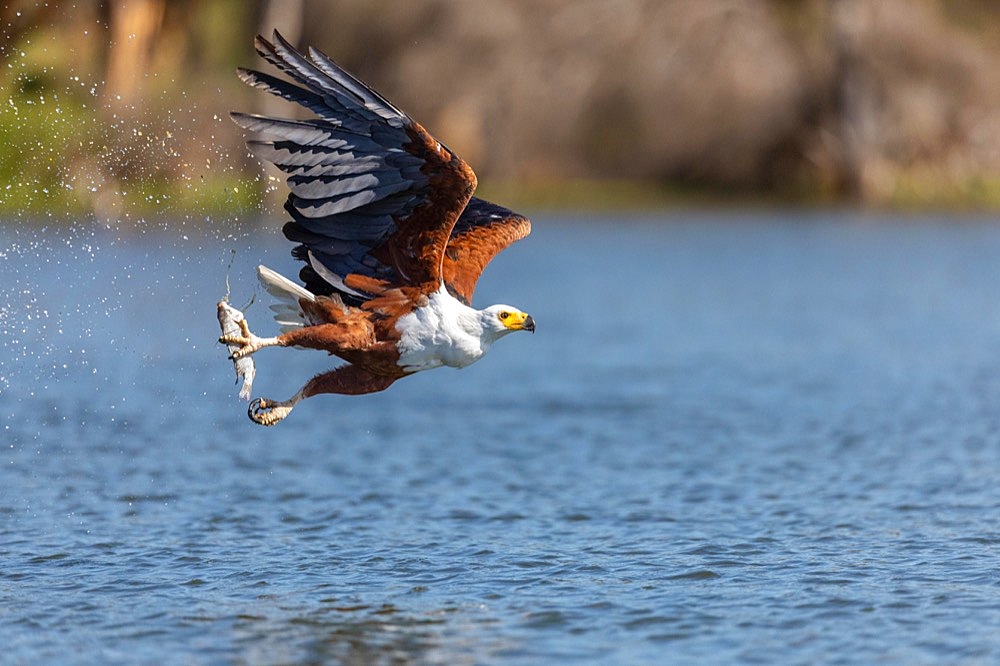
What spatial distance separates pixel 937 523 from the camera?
10656mm

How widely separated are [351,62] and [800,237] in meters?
12.6

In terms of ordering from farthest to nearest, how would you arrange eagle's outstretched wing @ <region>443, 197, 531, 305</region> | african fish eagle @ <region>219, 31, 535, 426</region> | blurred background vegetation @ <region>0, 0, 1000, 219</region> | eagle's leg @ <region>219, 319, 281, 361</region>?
blurred background vegetation @ <region>0, 0, 1000, 219</region>
eagle's outstretched wing @ <region>443, 197, 531, 305</region>
eagle's leg @ <region>219, 319, 281, 361</region>
african fish eagle @ <region>219, 31, 535, 426</region>

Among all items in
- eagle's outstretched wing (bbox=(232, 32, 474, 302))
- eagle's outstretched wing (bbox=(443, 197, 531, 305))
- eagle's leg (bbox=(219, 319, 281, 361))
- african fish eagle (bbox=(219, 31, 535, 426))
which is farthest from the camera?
eagle's outstretched wing (bbox=(443, 197, 531, 305))

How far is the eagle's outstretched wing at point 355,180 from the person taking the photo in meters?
8.17

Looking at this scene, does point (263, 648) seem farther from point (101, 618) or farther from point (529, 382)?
point (529, 382)

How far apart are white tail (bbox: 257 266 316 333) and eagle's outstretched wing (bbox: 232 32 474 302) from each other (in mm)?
181

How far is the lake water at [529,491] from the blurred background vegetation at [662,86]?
1677 centimetres

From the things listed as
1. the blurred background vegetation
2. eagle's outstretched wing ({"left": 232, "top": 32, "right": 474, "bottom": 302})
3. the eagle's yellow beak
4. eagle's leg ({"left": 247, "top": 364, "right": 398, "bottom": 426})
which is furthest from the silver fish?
the blurred background vegetation

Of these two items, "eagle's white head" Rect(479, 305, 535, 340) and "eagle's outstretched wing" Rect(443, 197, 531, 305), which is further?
"eagle's outstretched wing" Rect(443, 197, 531, 305)

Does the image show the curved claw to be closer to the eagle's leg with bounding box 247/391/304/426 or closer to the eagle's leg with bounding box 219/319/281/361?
the eagle's leg with bounding box 247/391/304/426

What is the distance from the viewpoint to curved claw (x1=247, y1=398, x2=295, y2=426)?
29.1 ft

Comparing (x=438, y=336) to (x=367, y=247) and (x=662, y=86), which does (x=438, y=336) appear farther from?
(x=662, y=86)

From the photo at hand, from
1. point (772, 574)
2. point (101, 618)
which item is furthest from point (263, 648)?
point (772, 574)

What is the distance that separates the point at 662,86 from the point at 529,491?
3111 cm
